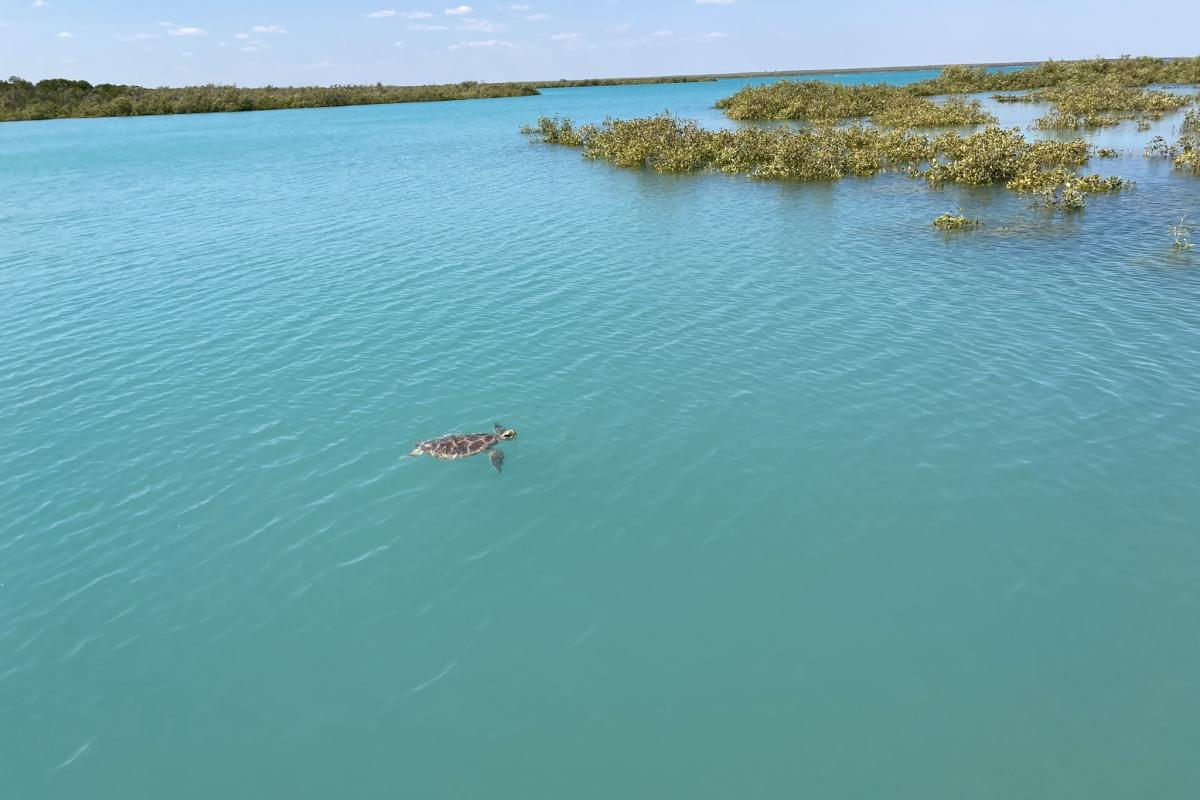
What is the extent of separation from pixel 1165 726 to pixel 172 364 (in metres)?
27.2

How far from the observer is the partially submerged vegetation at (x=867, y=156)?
4338cm

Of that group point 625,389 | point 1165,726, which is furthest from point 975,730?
point 625,389

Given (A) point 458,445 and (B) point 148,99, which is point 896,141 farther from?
(B) point 148,99

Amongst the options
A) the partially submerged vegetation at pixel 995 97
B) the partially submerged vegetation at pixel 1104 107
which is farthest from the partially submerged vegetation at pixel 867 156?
the partially submerged vegetation at pixel 1104 107

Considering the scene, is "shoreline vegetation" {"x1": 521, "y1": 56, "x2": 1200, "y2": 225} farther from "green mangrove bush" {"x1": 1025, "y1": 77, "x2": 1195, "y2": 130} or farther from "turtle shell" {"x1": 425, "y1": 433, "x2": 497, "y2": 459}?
"turtle shell" {"x1": 425, "y1": 433, "x2": 497, "y2": 459}

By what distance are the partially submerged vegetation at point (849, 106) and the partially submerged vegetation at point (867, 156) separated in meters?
8.93

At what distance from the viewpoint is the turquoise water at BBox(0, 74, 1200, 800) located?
10297 millimetres

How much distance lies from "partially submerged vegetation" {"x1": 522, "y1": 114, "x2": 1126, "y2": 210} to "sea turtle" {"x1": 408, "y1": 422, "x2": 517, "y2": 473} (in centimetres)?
3785

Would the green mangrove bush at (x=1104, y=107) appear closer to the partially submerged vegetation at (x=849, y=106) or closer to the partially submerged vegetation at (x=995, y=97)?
the partially submerged vegetation at (x=995, y=97)

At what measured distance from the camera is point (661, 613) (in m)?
12.6

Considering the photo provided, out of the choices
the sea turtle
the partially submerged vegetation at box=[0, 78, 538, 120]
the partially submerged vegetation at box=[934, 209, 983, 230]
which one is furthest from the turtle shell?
the partially submerged vegetation at box=[0, 78, 538, 120]

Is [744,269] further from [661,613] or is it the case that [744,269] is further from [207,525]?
[207,525]

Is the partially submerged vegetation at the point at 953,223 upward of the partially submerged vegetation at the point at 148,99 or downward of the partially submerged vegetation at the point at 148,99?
downward

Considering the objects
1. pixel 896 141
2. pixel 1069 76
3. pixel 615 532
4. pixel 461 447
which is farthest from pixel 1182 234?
pixel 1069 76
